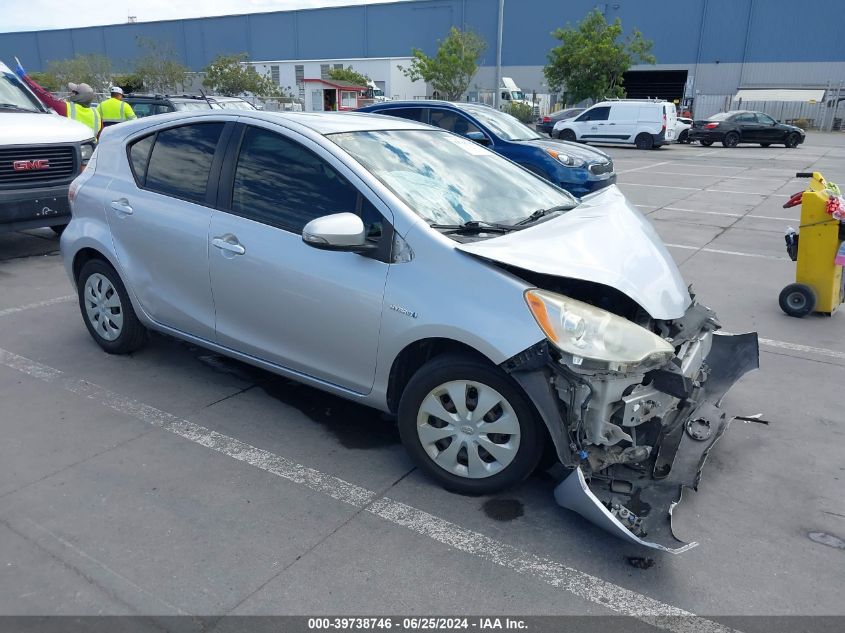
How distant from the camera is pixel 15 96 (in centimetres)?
905

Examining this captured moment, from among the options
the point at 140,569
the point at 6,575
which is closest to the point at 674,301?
the point at 140,569

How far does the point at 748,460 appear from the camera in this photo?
3787mm

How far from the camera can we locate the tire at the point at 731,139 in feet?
96.1

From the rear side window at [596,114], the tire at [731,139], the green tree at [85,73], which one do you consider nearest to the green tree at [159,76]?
the green tree at [85,73]

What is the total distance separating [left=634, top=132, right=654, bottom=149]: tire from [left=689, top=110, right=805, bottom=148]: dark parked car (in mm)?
4350

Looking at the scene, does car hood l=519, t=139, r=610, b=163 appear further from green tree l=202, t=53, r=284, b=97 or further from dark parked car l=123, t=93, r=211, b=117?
green tree l=202, t=53, r=284, b=97

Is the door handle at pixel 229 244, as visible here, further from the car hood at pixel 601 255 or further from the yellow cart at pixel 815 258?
the yellow cart at pixel 815 258

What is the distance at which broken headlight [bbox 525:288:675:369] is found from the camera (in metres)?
2.92

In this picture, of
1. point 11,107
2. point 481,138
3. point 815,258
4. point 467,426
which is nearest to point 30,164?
point 11,107

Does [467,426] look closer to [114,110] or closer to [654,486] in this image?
[654,486]

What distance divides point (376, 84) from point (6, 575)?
58.0 m

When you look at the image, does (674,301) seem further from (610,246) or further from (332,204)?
(332,204)

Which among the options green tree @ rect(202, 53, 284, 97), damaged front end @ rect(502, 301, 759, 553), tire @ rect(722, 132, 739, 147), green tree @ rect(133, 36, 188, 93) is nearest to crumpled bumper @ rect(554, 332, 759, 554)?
damaged front end @ rect(502, 301, 759, 553)

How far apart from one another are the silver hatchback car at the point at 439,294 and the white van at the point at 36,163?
388 cm
